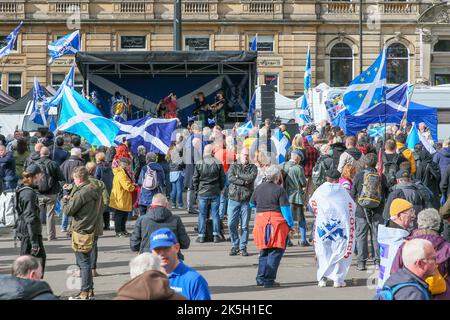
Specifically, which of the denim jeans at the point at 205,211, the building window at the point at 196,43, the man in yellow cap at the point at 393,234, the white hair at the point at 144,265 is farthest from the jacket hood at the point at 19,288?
the building window at the point at 196,43

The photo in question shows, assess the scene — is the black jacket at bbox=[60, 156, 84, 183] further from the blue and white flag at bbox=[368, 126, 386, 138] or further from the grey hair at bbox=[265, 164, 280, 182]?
the blue and white flag at bbox=[368, 126, 386, 138]

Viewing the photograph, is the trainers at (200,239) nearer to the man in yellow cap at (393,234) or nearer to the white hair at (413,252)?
the man in yellow cap at (393,234)

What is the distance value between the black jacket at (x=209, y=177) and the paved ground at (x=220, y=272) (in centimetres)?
87

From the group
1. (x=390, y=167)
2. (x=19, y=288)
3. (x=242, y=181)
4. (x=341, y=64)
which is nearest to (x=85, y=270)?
(x=242, y=181)

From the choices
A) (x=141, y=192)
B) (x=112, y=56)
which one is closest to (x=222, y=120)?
(x=112, y=56)

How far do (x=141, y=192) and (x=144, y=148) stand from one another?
322cm

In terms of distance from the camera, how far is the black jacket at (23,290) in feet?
21.5

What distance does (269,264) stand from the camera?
12.7 m

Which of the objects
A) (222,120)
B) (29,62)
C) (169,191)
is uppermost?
(29,62)

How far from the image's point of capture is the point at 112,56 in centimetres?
2531

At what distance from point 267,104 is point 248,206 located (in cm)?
881

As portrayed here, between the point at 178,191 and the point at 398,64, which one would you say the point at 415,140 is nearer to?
the point at 178,191
